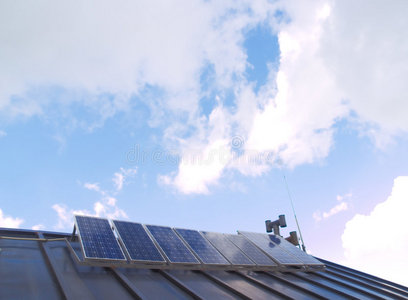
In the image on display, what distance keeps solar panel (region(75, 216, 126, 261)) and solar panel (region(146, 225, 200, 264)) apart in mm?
1580

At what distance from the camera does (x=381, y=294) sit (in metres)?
10.6

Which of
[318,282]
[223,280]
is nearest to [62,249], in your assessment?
[223,280]

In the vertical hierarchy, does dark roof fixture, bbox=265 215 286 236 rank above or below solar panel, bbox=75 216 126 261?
above

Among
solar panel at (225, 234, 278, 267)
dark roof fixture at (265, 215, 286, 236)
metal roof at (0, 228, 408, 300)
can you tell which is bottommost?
metal roof at (0, 228, 408, 300)

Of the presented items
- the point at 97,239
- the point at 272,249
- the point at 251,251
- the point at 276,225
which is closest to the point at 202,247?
the point at 251,251

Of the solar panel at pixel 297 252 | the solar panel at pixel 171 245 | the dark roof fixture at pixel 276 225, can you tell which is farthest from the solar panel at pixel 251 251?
the dark roof fixture at pixel 276 225

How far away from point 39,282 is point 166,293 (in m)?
2.81

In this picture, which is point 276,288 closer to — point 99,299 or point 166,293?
point 166,293

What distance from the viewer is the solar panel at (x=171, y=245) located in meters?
8.52

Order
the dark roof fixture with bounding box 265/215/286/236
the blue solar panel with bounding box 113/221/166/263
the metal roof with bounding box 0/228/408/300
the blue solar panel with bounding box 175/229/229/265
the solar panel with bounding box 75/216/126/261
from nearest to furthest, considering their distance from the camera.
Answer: the metal roof with bounding box 0/228/408/300
the solar panel with bounding box 75/216/126/261
the blue solar panel with bounding box 113/221/166/263
the blue solar panel with bounding box 175/229/229/265
the dark roof fixture with bounding box 265/215/286/236

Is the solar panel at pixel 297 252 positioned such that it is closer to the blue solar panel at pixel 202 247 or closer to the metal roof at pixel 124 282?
the metal roof at pixel 124 282

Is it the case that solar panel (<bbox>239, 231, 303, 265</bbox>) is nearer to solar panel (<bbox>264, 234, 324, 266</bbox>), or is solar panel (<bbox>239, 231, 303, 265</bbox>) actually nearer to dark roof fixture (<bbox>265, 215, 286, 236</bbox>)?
solar panel (<bbox>264, 234, 324, 266</bbox>)

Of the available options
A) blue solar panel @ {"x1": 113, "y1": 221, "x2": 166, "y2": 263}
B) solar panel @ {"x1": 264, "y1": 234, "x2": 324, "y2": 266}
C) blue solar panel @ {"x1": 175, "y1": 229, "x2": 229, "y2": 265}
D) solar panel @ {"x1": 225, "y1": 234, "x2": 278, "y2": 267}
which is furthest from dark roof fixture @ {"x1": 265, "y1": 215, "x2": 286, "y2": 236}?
blue solar panel @ {"x1": 113, "y1": 221, "x2": 166, "y2": 263}

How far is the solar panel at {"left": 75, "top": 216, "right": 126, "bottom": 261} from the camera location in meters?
7.12
